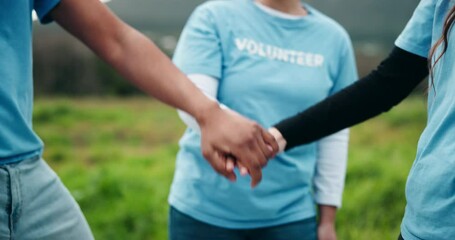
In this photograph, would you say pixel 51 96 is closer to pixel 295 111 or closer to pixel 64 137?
pixel 64 137

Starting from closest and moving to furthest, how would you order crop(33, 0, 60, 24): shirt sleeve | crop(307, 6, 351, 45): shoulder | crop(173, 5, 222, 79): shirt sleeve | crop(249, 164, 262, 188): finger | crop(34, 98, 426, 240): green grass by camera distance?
1. crop(33, 0, 60, 24): shirt sleeve
2. crop(249, 164, 262, 188): finger
3. crop(173, 5, 222, 79): shirt sleeve
4. crop(307, 6, 351, 45): shoulder
5. crop(34, 98, 426, 240): green grass

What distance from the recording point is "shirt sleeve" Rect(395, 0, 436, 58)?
151cm

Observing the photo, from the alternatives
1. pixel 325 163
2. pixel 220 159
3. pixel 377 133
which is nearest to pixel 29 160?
pixel 220 159

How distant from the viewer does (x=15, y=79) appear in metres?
1.43

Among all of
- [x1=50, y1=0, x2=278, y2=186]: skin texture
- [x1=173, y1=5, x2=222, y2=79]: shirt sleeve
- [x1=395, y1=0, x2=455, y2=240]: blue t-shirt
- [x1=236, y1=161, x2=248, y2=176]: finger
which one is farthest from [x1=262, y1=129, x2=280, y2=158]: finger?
[x1=395, y1=0, x2=455, y2=240]: blue t-shirt

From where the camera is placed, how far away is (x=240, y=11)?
2258mm

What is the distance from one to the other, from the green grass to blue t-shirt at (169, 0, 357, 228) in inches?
106

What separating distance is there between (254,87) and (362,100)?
40 cm

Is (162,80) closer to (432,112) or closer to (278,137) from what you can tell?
(278,137)

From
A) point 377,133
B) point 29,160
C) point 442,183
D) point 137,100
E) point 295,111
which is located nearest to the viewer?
point 442,183

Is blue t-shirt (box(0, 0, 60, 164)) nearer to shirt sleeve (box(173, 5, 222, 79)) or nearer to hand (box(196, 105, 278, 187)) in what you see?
hand (box(196, 105, 278, 187))

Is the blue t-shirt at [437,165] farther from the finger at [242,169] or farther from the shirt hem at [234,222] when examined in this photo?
the shirt hem at [234,222]

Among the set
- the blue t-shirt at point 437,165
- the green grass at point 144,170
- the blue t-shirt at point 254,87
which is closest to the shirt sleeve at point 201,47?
the blue t-shirt at point 254,87

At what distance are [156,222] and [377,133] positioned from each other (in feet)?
22.1
